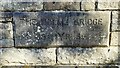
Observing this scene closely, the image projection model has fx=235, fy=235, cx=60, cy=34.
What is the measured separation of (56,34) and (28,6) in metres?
0.47

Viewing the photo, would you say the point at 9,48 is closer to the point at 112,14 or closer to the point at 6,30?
the point at 6,30

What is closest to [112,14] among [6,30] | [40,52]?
[40,52]

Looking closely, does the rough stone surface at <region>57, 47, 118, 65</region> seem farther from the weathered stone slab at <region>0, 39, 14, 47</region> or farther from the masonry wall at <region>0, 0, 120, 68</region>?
the weathered stone slab at <region>0, 39, 14, 47</region>

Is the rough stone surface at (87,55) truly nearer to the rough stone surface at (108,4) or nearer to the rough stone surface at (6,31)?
Result: the rough stone surface at (108,4)

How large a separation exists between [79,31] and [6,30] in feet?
2.86

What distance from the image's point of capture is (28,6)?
2740mm

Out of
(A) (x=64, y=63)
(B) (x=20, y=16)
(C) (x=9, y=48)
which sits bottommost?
(A) (x=64, y=63)

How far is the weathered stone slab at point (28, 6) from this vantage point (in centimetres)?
273

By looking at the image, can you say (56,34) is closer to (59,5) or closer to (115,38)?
(59,5)

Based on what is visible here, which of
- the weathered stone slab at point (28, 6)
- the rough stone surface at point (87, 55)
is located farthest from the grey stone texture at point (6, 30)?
the rough stone surface at point (87, 55)

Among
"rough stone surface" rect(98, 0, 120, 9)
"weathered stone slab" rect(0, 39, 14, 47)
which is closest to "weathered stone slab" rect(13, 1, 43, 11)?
"weathered stone slab" rect(0, 39, 14, 47)

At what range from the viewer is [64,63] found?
2898 mm

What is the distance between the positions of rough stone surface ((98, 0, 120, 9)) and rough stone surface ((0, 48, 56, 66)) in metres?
0.78

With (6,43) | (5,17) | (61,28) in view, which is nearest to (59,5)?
(61,28)
